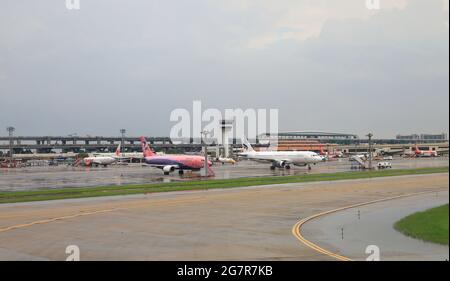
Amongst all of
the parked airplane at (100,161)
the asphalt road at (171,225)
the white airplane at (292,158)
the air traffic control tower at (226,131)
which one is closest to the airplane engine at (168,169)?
the white airplane at (292,158)

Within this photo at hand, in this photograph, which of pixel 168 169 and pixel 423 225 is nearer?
pixel 423 225

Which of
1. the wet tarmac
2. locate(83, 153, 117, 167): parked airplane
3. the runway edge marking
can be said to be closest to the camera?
the runway edge marking

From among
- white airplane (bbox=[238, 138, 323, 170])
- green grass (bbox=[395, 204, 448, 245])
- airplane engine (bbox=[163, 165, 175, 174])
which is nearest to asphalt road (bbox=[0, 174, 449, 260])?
green grass (bbox=[395, 204, 448, 245])

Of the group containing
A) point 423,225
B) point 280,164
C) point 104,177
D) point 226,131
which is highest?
point 226,131

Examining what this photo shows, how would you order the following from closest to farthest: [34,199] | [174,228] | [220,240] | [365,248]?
[365,248] → [220,240] → [174,228] → [34,199]

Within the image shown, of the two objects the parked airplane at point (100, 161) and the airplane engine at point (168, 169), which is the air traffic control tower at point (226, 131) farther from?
the airplane engine at point (168, 169)

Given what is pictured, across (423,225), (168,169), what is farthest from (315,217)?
(168,169)

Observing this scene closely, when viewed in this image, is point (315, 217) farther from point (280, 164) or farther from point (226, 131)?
point (226, 131)

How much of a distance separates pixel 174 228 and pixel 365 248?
1006cm

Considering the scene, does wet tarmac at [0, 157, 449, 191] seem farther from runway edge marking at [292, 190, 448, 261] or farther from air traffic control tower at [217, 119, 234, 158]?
air traffic control tower at [217, 119, 234, 158]

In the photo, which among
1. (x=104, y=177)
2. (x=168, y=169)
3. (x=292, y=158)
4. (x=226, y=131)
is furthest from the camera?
(x=226, y=131)
